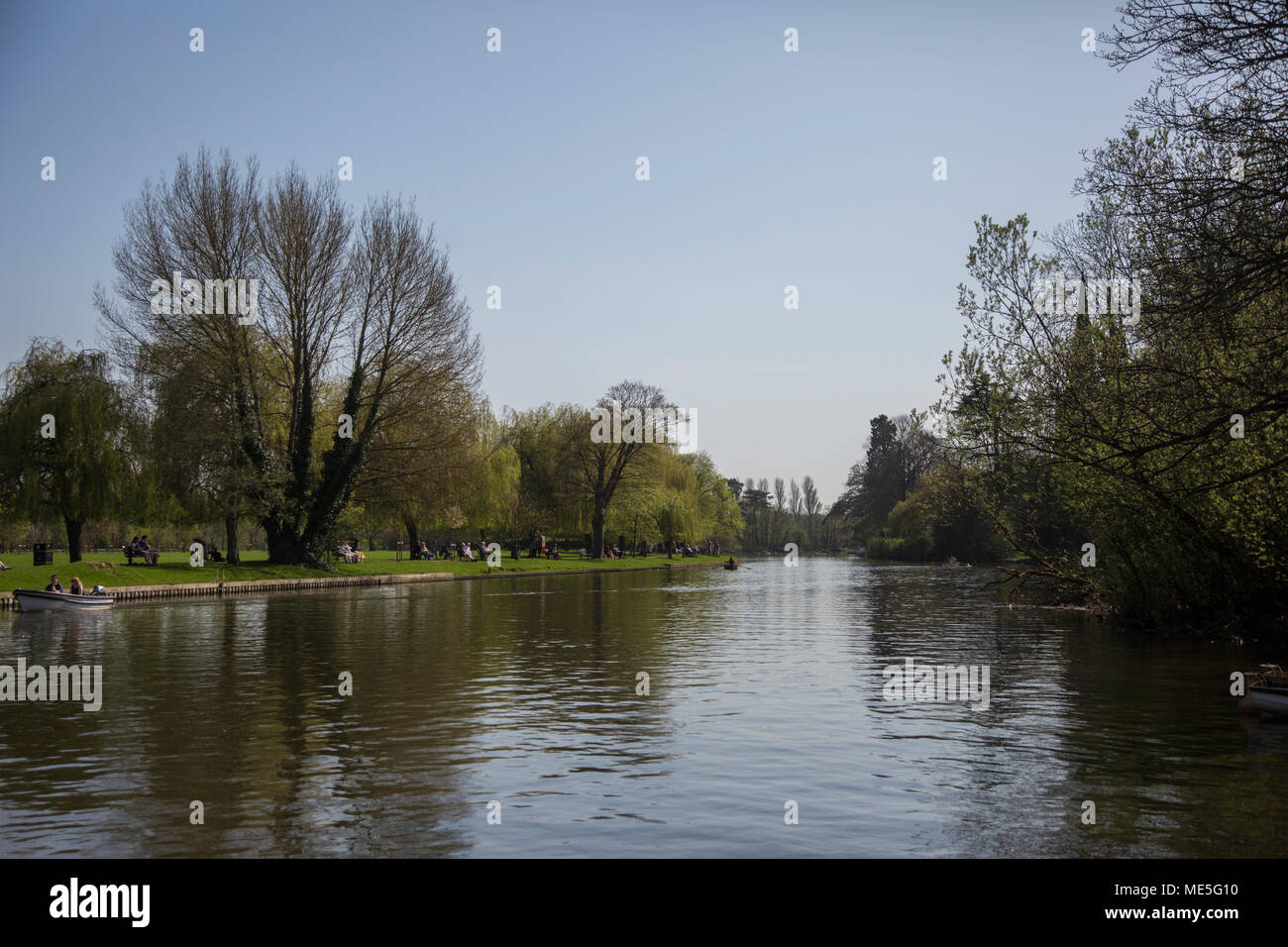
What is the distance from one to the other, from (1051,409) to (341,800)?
2167cm

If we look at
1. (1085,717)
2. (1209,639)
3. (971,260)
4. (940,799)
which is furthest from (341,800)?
(971,260)

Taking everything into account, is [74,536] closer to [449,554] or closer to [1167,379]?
[449,554]

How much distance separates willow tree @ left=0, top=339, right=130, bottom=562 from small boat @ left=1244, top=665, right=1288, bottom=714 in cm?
5031

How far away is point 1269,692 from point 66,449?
51477 mm

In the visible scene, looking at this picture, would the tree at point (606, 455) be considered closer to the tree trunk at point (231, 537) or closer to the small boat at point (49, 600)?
the tree trunk at point (231, 537)

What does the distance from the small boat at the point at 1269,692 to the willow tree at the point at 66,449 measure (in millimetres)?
50315

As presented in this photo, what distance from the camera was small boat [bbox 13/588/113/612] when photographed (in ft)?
113

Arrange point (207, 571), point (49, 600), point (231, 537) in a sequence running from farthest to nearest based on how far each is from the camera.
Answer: point (231, 537)
point (207, 571)
point (49, 600)

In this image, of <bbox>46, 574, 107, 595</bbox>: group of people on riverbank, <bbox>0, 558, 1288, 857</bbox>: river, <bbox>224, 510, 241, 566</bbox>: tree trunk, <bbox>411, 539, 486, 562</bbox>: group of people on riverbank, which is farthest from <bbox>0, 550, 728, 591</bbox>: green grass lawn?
<bbox>0, 558, 1288, 857</bbox>: river

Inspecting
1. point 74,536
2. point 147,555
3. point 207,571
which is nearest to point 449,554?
point 147,555

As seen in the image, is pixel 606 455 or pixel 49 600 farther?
pixel 606 455

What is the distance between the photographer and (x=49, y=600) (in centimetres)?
3453

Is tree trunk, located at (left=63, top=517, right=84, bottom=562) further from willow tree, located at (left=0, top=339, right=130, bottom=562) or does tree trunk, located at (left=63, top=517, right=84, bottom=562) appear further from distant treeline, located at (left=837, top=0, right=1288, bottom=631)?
distant treeline, located at (left=837, top=0, right=1288, bottom=631)

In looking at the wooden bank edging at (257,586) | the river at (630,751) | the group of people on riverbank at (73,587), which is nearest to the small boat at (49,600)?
the group of people on riverbank at (73,587)
